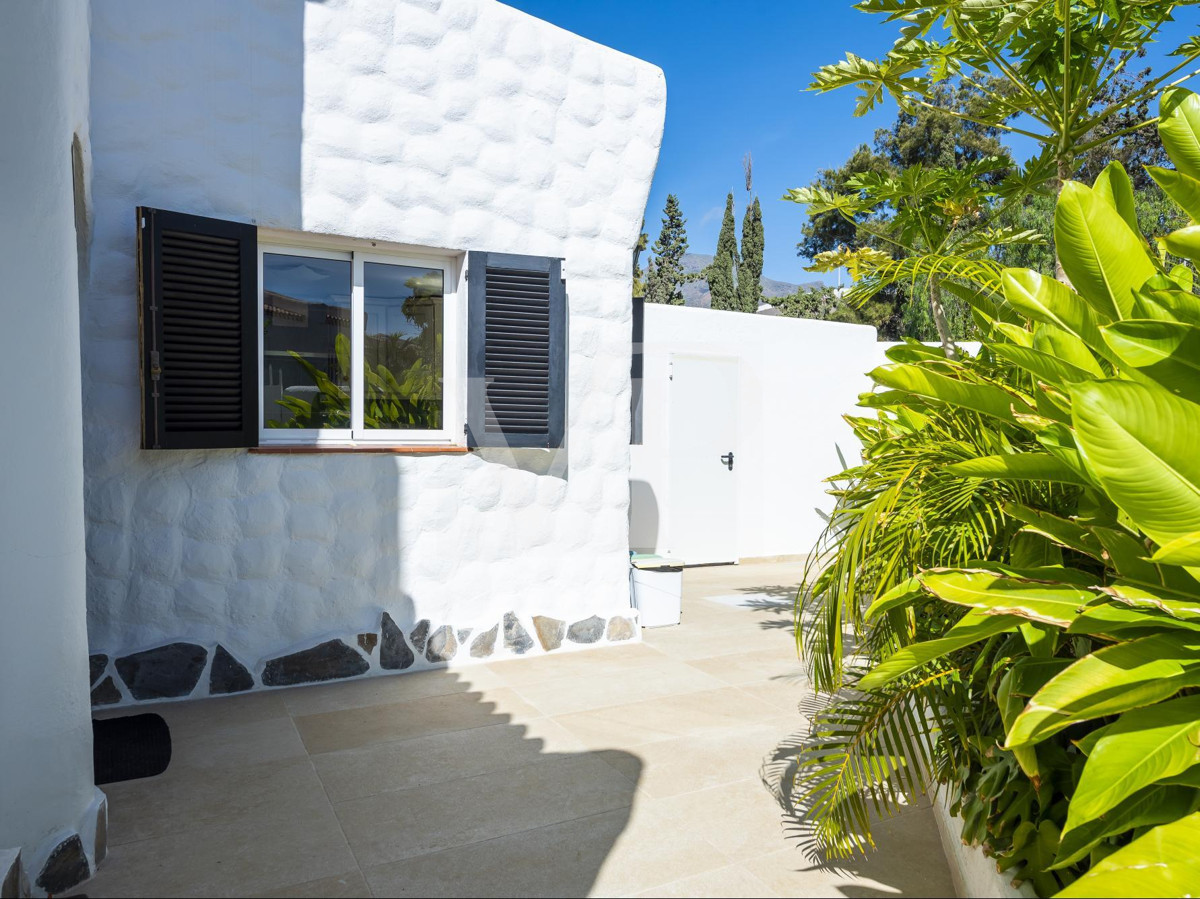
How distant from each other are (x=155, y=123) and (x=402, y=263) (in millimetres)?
1283

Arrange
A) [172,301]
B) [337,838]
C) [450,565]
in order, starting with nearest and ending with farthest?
[337,838] < [172,301] < [450,565]

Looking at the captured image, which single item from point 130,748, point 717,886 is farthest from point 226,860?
point 717,886

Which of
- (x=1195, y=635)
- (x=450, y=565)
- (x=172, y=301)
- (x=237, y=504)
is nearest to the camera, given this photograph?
(x=1195, y=635)

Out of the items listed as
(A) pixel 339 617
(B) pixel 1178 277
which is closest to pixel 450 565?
(A) pixel 339 617

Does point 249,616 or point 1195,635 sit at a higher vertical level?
point 1195,635

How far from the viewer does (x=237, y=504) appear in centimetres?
396

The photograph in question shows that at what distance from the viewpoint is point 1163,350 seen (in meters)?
1.47

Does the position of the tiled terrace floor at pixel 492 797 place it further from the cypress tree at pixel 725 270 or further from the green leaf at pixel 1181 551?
the cypress tree at pixel 725 270

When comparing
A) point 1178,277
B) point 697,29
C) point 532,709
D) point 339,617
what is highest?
point 697,29

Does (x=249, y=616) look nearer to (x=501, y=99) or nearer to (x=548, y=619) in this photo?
(x=548, y=619)

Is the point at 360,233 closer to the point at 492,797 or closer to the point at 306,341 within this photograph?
the point at 306,341

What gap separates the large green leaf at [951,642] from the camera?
156cm

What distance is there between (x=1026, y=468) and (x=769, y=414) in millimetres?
6499

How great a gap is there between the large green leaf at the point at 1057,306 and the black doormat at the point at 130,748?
3129mm
